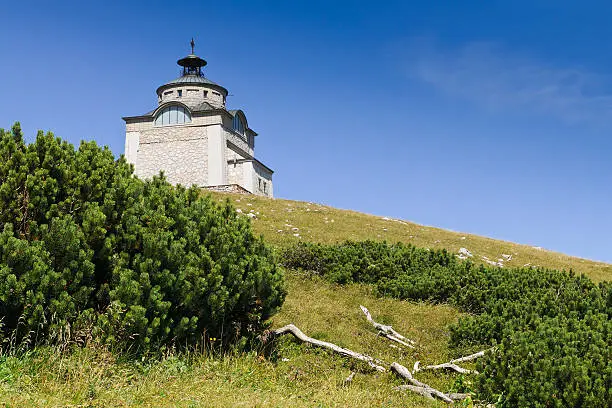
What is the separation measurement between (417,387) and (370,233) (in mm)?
19635

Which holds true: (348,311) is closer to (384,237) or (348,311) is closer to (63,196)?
(63,196)

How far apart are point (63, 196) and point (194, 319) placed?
3.05 meters

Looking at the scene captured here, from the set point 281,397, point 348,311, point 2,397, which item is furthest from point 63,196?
point 348,311

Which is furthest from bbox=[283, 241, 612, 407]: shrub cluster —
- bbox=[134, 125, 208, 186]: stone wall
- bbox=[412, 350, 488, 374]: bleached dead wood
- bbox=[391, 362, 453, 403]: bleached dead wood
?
bbox=[134, 125, 208, 186]: stone wall

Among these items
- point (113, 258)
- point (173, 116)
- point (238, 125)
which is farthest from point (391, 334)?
point (238, 125)

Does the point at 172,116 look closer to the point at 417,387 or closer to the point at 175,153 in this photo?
the point at 175,153

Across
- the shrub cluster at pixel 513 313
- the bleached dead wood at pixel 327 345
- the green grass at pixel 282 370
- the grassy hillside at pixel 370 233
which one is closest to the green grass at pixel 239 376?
the green grass at pixel 282 370

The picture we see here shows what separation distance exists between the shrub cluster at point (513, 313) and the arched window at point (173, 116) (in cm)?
3576

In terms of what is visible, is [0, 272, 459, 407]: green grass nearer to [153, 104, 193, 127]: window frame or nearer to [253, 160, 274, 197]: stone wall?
[253, 160, 274, 197]: stone wall

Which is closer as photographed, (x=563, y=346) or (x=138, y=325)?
(x=138, y=325)

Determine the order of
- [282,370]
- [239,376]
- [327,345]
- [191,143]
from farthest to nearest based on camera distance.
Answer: [191,143] → [327,345] → [282,370] → [239,376]

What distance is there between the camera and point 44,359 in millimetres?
7418

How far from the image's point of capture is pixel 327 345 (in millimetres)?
11406

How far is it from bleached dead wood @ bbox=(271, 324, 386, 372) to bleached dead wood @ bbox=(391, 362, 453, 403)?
0.33 meters
